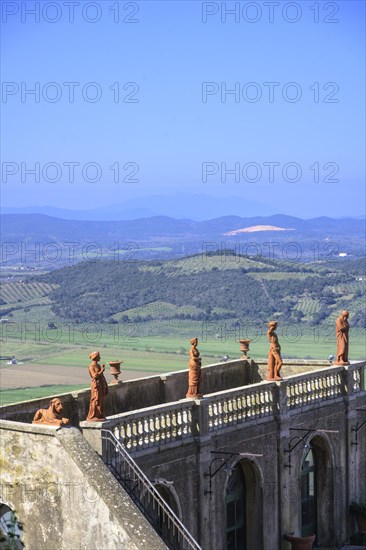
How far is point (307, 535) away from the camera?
92.6 ft

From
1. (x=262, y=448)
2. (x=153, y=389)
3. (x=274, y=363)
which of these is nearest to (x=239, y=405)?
(x=262, y=448)

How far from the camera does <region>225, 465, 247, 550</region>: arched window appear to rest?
25266mm

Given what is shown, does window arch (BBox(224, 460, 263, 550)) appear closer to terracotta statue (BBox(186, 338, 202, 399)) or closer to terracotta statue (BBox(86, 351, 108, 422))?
terracotta statue (BBox(186, 338, 202, 399))

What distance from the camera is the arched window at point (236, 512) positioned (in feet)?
82.9

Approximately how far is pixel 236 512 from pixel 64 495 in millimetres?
7302

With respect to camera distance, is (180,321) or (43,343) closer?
(43,343)

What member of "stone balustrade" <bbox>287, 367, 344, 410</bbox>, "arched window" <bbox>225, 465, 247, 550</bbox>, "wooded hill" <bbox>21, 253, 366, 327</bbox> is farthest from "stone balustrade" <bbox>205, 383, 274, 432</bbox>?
"wooded hill" <bbox>21, 253, 366, 327</bbox>

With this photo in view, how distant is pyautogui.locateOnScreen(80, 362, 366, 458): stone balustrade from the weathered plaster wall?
4.44ft

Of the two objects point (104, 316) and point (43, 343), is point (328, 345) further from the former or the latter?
point (104, 316)

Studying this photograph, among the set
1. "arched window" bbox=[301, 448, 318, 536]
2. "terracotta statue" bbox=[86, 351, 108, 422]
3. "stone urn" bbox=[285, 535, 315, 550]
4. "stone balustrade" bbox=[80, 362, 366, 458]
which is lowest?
"stone urn" bbox=[285, 535, 315, 550]

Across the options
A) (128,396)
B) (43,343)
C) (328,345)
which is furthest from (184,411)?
(43,343)

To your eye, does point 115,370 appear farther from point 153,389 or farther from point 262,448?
point 262,448

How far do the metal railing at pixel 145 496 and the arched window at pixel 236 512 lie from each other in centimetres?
340

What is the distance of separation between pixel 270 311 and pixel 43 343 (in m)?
28.1
